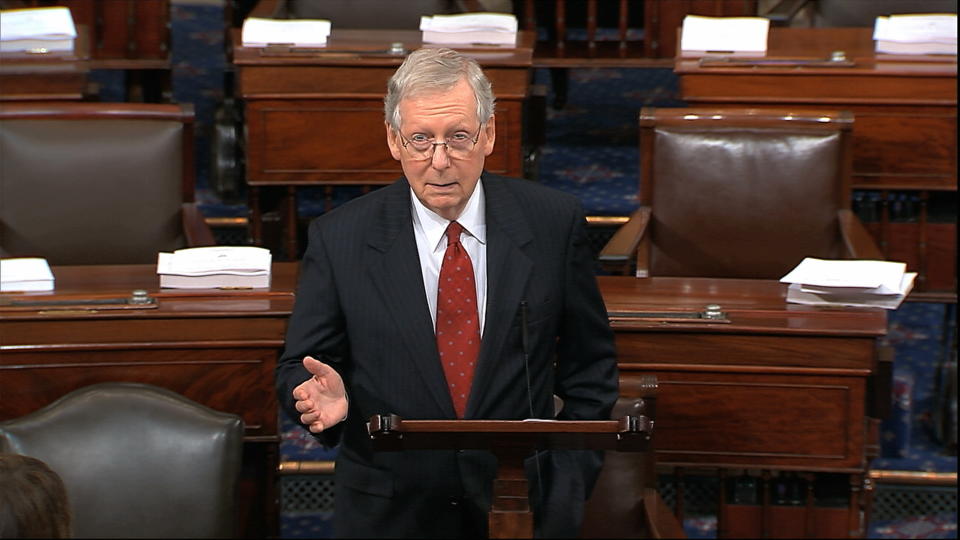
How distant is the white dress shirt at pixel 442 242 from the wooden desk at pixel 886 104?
150 centimetres

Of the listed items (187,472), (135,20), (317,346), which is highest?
(135,20)

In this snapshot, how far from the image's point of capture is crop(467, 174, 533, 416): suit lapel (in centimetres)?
190

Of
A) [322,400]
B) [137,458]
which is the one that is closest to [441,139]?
[322,400]

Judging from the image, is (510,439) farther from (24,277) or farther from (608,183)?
(608,183)

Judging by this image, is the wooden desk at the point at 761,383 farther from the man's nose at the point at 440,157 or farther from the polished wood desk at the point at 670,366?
the man's nose at the point at 440,157

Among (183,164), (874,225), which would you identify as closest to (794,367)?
(874,225)

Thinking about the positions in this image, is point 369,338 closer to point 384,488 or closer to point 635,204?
point 384,488

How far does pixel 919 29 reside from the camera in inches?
135

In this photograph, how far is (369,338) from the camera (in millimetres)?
1921

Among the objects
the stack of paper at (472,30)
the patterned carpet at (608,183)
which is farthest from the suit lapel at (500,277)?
the stack of paper at (472,30)

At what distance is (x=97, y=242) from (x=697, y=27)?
1378 millimetres

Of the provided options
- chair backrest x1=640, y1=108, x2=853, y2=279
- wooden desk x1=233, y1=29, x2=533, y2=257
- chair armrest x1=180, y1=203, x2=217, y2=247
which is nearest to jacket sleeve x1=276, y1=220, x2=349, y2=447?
chair armrest x1=180, y1=203, x2=217, y2=247

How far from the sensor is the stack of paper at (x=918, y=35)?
11.2 ft

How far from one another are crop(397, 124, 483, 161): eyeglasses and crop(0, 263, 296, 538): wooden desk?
0.69 meters
